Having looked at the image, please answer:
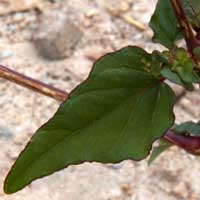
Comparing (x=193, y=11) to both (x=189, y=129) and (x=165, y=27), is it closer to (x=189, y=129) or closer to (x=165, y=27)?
(x=165, y=27)

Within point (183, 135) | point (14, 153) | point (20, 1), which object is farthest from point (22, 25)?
point (183, 135)

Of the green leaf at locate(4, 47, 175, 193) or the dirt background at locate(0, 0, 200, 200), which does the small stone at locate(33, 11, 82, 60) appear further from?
the green leaf at locate(4, 47, 175, 193)

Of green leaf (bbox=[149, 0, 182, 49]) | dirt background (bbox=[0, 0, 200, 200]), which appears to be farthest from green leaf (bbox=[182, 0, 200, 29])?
dirt background (bbox=[0, 0, 200, 200])

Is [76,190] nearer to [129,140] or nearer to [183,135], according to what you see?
[183,135]

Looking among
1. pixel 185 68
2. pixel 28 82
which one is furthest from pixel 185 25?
pixel 28 82

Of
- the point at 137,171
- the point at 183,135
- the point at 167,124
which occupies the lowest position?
the point at 137,171
